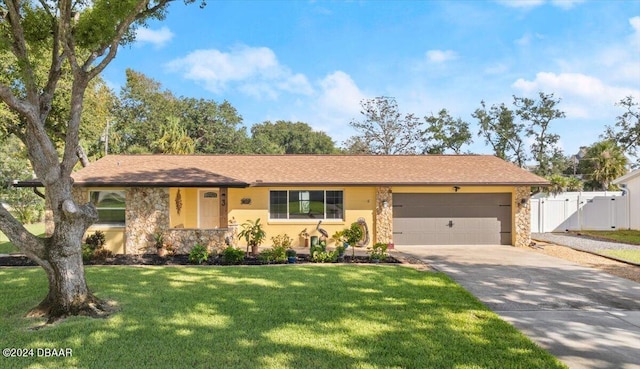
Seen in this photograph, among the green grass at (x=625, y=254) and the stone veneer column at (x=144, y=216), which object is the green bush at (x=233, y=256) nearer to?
the stone veneer column at (x=144, y=216)

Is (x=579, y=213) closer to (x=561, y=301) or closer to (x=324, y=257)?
(x=561, y=301)

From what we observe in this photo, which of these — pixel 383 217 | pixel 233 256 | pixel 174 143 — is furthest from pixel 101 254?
pixel 174 143

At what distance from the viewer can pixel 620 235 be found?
16469 mm

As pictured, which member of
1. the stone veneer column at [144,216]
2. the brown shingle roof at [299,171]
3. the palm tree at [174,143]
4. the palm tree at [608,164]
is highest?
the palm tree at [174,143]

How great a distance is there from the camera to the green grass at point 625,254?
1093 cm

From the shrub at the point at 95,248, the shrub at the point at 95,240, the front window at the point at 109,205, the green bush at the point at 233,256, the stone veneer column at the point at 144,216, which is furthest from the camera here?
the front window at the point at 109,205

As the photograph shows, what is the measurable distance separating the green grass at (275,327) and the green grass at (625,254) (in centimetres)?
714

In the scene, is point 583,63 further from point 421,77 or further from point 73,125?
point 73,125

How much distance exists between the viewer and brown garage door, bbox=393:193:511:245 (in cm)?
→ 1430

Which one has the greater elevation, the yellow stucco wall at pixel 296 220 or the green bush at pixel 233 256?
the yellow stucco wall at pixel 296 220

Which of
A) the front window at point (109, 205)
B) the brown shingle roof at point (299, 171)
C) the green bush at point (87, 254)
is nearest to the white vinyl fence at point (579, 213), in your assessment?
the brown shingle roof at point (299, 171)

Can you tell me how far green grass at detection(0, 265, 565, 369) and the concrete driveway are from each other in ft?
1.36

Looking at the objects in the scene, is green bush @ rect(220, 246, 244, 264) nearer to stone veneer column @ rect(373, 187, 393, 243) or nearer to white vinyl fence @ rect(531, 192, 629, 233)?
stone veneer column @ rect(373, 187, 393, 243)

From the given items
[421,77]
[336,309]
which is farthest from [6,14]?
[421,77]
